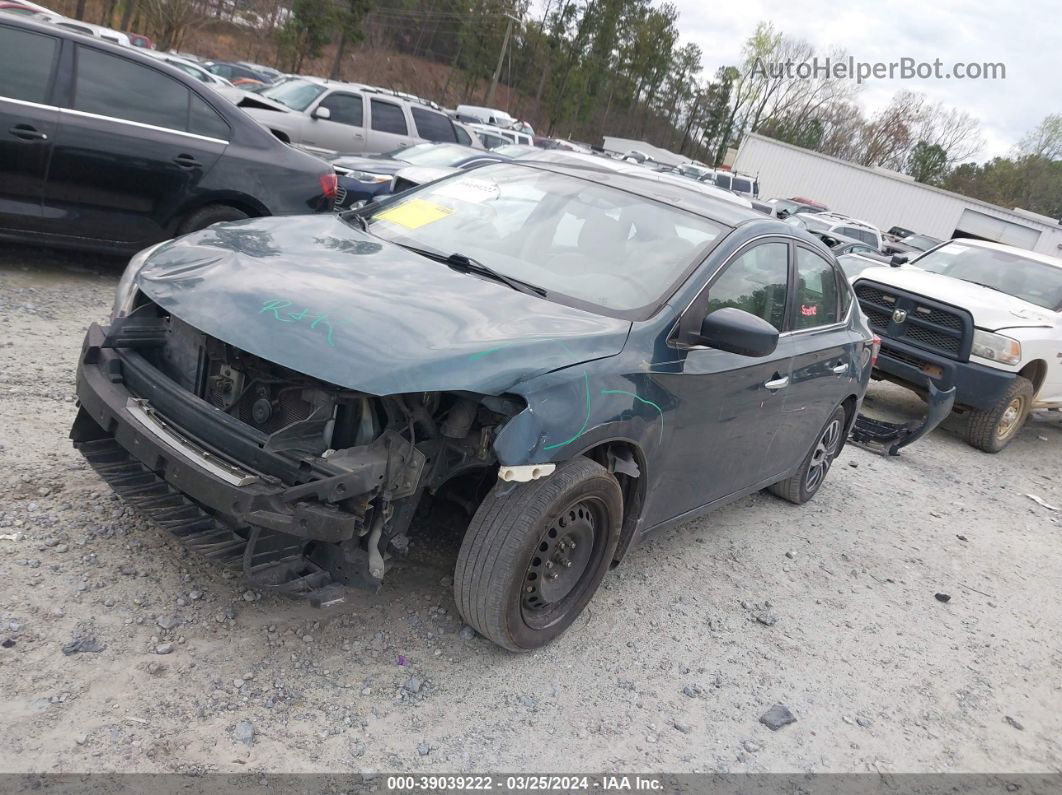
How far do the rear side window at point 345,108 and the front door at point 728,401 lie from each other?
11.2 meters

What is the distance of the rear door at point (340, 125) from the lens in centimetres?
1366

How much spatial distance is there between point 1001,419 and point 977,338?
89 centimetres

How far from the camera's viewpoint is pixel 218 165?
651 cm

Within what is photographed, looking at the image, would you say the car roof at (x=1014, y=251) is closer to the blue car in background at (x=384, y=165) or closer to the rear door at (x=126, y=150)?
the blue car in background at (x=384, y=165)

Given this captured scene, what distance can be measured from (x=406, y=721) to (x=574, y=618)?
91 cm

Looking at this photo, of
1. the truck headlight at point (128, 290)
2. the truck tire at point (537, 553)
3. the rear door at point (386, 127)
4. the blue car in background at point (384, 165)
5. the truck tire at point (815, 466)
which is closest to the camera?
the truck tire at point (537, 553)

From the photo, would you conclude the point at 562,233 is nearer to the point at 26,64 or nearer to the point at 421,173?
the point at 26,64

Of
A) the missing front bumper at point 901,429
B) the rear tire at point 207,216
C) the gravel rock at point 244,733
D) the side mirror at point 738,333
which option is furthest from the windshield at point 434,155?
the gravel rock at point 244,733

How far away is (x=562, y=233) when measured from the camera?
12.9 feet

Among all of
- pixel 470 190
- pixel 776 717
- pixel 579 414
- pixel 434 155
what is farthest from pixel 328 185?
pixel 776 717

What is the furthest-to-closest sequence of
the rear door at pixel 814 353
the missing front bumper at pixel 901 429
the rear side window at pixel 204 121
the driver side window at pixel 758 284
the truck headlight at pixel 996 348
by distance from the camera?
the truck headlight at pixel 996 348
the missing front bumper at pixel 901 429
the rear side window at pixel 204 121
the rear door at pixel 814 353
the driver side window at pixel 758 284

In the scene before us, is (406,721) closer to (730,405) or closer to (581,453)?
(581,453)

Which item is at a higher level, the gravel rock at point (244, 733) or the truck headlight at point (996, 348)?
the truck headlight at point (996, 348)

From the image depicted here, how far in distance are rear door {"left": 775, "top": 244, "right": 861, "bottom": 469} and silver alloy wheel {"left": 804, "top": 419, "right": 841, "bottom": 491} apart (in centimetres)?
28
